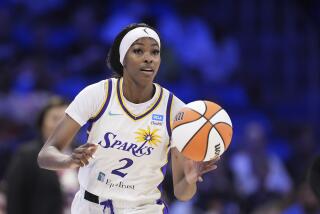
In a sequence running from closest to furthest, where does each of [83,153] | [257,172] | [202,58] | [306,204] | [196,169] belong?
[83,153] → [196,169] → [306,204] → [257,172] → [202,58]

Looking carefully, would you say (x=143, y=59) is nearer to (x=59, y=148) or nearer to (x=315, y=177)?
(x=59, y=148)

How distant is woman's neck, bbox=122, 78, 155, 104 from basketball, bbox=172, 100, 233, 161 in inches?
12.3

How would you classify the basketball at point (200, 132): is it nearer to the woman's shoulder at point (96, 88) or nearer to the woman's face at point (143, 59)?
the woman's face at point (143, 59)

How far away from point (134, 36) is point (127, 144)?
27.0 inches

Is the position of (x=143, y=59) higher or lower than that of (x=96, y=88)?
higher

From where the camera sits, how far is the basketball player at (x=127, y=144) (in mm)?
5133

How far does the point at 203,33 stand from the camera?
38.4 feet

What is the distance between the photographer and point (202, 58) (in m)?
11.6

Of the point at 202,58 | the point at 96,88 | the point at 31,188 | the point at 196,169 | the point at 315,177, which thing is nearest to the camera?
the point at 315,177

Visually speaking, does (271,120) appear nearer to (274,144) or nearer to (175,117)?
(274,144)

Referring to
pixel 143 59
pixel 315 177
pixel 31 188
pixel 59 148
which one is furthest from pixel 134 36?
pixel 31 188

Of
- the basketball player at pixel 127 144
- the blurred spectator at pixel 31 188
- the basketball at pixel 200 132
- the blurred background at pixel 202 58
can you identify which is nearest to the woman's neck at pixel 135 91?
the basketball player at pixel 127 144

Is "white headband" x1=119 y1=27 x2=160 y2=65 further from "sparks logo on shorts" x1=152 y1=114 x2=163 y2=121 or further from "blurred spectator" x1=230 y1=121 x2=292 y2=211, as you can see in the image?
"blurred spectator" x1=230 y1=121 x2=292 y2=211

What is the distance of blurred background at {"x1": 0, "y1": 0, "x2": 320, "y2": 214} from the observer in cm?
1098
